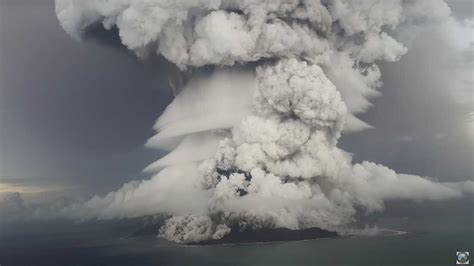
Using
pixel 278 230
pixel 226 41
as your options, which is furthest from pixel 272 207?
pixel 226 41

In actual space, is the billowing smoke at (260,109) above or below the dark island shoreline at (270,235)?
above

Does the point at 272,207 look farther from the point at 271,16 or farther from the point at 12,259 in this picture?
the point at 12,259

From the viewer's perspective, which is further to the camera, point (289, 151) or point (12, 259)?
point (289, 151)

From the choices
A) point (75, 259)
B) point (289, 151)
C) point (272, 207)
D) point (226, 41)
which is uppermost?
point (226, 41)

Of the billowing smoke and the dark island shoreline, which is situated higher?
the billowing smoke
